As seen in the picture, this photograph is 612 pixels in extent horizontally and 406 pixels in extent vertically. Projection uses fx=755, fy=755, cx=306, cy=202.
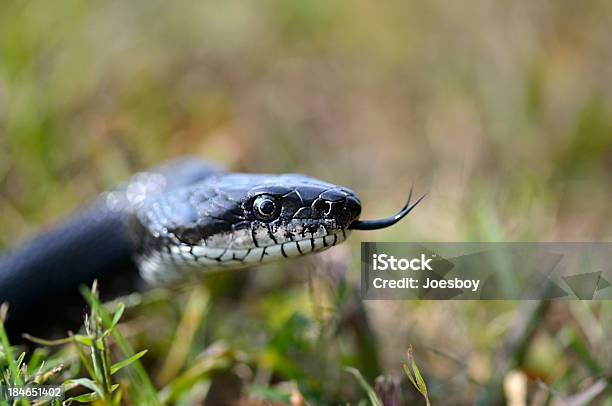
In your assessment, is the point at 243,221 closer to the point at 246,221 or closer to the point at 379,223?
the point at 246,221

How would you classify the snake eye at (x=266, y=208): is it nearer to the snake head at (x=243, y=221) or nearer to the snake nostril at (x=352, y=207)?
the snake head at (x=243, y=221)

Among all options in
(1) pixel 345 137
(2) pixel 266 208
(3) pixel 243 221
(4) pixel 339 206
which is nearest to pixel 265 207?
(2) pixel 266 208

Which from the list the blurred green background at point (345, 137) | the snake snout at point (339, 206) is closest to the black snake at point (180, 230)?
the snake snout at point (339, 206)

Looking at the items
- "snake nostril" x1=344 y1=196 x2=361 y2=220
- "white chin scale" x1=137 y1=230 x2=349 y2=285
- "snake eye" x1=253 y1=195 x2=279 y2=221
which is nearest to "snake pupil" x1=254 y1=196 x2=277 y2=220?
"snake eye" x1=253 y1=195 x2=279 y2=221

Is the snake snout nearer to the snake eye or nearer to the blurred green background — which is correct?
the snake eye

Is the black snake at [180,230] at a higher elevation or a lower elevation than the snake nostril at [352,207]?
lower

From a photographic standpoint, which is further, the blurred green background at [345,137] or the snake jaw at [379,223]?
the blurred green background at [345,137]
